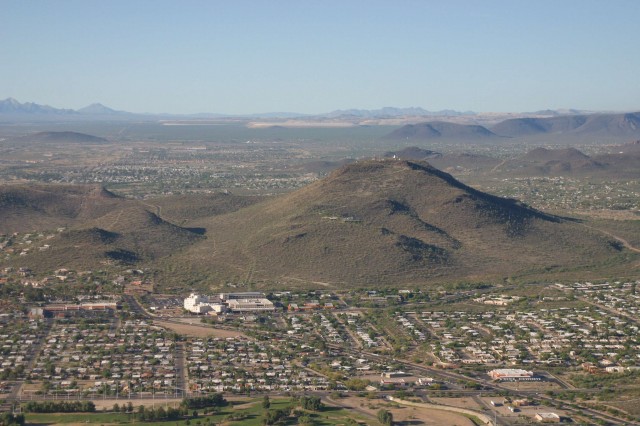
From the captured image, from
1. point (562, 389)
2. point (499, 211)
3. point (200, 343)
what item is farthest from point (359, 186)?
point (562, 389)

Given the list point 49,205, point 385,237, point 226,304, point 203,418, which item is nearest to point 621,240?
point 385,237

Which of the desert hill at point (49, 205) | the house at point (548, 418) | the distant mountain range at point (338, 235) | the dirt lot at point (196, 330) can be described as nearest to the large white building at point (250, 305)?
the dirt lot at point (196, 330)

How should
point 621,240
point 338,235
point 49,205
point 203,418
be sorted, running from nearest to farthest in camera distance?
point 203,418 < point 338,235 < point 621,240 < point 49,205

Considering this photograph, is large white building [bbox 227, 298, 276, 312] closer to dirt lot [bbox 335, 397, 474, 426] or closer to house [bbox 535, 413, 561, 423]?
dirt lot [bbox 335, 397, 474, 426]

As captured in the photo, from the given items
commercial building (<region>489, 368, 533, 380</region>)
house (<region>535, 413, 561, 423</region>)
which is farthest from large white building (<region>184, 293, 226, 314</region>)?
house (<region>535, 413, 561, 423</region>)

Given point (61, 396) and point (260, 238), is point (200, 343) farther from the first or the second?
point (260, 238)

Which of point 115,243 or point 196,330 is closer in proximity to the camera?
point 196,330

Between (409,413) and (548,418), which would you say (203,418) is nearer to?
(409,413)
